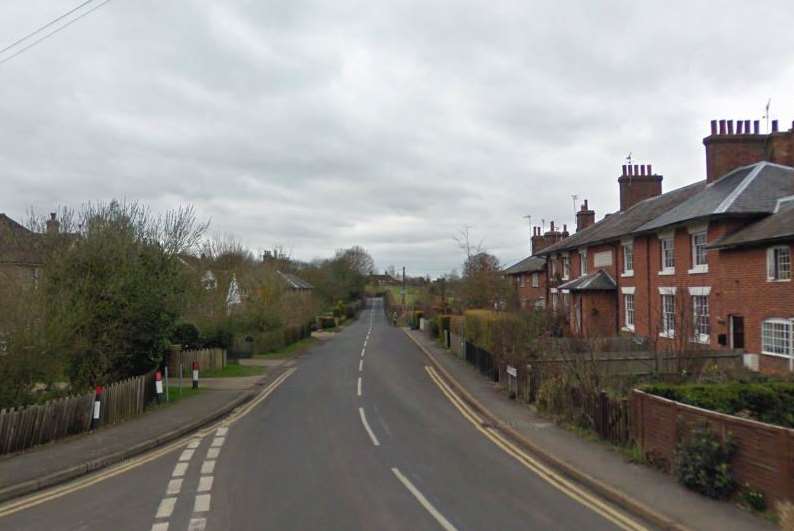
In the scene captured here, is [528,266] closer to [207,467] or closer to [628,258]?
[628,258]

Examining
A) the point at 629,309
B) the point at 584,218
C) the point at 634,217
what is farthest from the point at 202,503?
the point at 584,218

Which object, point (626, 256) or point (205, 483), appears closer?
point (205, 483)

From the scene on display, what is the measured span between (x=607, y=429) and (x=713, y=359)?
6843 millimetres

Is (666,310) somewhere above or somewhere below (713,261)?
below

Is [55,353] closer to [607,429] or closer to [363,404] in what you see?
[363,404]

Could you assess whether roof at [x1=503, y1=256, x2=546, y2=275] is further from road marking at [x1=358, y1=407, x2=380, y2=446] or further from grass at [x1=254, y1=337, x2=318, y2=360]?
road marking at [x1=358, y1=407, x2=380, y2=446]

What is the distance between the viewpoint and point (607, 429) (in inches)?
475

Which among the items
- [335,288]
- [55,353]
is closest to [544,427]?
[55,353]

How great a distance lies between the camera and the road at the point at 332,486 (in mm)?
7707

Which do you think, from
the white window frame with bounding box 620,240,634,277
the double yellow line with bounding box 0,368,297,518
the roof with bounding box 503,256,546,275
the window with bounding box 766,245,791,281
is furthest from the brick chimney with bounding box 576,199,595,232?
the double yellow line with bounding box 0,368,297,518

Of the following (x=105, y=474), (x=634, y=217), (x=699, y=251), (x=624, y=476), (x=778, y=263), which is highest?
(x=634, y=217)

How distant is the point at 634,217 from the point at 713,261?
29.5 ft

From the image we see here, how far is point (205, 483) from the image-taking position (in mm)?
9617

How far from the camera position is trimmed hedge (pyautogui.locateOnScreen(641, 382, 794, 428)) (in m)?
10.6
